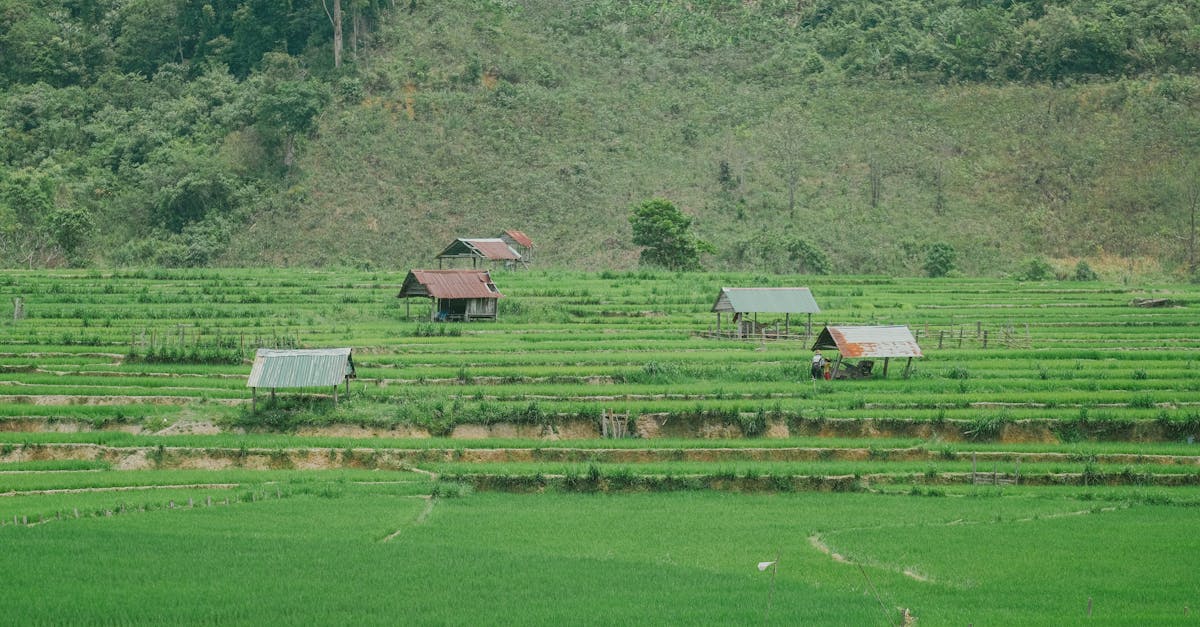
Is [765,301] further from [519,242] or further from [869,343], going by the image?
[519,242]

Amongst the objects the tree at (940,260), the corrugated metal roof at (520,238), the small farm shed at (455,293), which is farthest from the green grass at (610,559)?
the tree at (940,260)

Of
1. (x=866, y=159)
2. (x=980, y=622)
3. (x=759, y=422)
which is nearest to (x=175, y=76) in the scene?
(x=866, y=159)

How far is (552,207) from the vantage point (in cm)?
7719

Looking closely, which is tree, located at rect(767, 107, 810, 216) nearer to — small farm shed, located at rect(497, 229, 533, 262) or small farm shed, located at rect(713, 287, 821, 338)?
small farm shed, located at rect(497, 229, 533, 262)

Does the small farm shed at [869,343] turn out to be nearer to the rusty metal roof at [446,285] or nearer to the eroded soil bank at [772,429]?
the eroded soil bank at [772,429]

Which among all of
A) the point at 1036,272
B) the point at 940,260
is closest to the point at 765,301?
the point at 940,260

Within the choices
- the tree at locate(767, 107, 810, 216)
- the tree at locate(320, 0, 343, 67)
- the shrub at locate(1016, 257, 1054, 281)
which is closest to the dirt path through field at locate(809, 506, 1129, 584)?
the shrub at locate(1016, 257, 1054, 281)

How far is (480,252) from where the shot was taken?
64.5 meters

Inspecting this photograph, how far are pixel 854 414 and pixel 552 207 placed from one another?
44.3 metres

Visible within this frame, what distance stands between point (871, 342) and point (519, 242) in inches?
1318

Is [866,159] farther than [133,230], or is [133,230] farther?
[866,159]

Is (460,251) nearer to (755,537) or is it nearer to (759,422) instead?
(759,422)

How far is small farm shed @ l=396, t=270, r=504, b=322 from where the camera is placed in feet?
167

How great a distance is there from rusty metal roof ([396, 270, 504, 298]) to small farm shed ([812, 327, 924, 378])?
1653 cm
